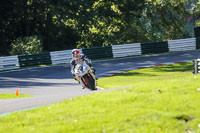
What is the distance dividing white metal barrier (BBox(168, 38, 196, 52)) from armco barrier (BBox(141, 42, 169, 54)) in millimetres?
435

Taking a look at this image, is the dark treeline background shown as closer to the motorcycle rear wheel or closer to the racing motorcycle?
the motorcycle rear wheel

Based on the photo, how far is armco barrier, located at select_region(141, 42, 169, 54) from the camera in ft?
98.7

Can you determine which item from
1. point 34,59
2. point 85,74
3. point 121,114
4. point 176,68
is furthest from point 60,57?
point 121,114

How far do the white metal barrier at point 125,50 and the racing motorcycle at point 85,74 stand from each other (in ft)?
54.7

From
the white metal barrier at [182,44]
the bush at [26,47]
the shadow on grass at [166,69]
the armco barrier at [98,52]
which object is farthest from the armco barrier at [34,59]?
the white metal barrier at [182,44]

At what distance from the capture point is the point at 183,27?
37.6 metres

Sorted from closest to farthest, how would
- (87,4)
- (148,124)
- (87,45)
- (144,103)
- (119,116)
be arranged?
(148,124), (119,116), (144,103), (87,4), (87,45)

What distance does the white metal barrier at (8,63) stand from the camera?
26.0 m

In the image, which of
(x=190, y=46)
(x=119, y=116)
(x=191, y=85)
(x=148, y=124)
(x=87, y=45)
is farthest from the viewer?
(x=87, y=45)

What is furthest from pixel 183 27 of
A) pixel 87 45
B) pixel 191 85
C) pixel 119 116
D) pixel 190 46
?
pixel 119 116

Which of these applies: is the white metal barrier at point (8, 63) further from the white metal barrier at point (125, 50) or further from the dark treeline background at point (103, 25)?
the dark treeline background at point (103, 25)

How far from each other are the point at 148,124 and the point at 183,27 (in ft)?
106

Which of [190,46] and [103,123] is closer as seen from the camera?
[103,123]

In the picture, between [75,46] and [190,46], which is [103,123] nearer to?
[190,46]
